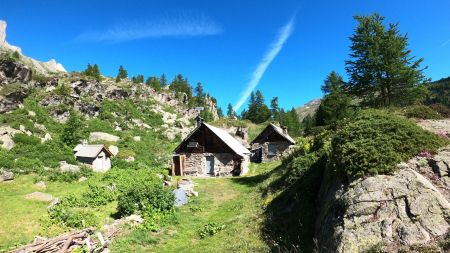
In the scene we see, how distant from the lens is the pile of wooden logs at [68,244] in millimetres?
14102

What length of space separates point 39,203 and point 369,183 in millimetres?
21302

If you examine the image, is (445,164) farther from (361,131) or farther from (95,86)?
(95,86)

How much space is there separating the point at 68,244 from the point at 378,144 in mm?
13733

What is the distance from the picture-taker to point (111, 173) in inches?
1252

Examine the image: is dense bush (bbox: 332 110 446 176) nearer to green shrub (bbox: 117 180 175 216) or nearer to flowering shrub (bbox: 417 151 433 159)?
flowering shrub (bbox: 417 151 433 159)

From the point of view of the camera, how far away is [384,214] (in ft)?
32.3

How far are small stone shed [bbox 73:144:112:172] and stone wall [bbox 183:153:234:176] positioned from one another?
9.47 m

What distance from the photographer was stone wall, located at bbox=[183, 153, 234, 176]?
38.8m

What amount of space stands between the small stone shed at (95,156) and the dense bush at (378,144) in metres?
29.5

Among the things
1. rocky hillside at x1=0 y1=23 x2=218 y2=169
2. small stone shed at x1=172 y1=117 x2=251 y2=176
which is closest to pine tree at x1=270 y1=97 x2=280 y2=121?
rocky hillside at x1=0 y1=23 x2=218 y2=169

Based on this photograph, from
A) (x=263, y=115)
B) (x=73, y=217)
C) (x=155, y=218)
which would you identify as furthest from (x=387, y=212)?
(x=263, y=115)

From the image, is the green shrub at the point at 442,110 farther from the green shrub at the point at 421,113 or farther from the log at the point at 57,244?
the log at the point at 57,244

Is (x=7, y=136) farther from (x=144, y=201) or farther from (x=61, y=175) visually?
(x=144, y=201)

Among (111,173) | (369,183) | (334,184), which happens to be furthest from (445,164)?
(111,173)
